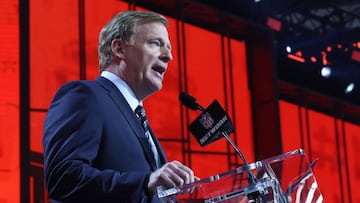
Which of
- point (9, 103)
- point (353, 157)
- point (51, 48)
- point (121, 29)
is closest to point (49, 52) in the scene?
point (51, 48)

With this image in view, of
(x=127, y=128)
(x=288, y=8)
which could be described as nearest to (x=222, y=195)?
(x=127, y=128)

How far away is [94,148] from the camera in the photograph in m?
1.46

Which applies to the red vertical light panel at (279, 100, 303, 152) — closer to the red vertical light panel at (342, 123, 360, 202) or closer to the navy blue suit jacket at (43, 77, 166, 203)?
the red vertical light panel at (342, 123, 360, 202)

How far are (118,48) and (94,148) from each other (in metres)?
0.40

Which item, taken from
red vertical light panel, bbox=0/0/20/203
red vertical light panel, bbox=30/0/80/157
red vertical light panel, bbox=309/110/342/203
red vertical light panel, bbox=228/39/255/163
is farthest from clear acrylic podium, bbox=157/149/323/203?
red vertical light panel, bbox=309/110/342/203

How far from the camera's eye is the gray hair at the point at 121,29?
1.76 metres

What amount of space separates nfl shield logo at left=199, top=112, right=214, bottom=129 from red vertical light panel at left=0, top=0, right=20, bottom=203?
259 cm

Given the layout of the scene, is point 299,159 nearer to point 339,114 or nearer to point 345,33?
point 345,33

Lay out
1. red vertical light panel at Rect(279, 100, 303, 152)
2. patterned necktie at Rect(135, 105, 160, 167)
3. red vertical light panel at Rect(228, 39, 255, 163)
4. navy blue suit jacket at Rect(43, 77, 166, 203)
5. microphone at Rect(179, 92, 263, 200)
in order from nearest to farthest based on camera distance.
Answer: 1. navy blue suit jacket at Rect(43, 77, 166, 203)
2. microphone at Rect(179, 92, 263, 200)
3. patterned necktie at Rect(135, 105, 160, 167)
4. red vertical light panel at Rect(228, 39, 255, 163)
5. red vertical light panel at Rect(279, 100, 303, 152)

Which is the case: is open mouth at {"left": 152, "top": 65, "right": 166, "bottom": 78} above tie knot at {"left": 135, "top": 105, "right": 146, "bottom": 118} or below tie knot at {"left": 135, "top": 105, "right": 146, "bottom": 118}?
above

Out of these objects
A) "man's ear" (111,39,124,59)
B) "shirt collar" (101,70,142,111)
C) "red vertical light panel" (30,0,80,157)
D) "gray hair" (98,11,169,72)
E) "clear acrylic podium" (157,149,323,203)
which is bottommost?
"clear acrylic podium" (157,149,323,203)

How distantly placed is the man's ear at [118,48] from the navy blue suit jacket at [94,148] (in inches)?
5.6

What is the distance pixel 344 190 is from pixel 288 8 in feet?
7.82

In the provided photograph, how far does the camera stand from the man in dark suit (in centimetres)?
138
